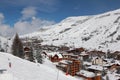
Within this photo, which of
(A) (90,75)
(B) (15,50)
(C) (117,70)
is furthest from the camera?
(C) (117,70)

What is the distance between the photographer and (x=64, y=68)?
259ft

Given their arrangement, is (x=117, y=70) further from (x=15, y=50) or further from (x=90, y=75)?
(x=15, y=50)

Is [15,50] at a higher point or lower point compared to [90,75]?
higher

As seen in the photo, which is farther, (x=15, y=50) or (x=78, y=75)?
(x=15, y=50)

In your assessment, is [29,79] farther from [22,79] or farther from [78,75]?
[78,75]

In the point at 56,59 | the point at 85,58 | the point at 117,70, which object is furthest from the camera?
the point at 85,58

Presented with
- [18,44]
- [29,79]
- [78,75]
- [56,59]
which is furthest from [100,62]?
[29,79]

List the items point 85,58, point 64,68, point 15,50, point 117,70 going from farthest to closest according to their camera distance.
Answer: point 85,58 < point 117,70 < point 64,68 < point 15,50

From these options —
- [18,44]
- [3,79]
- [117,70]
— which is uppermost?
[18,44]

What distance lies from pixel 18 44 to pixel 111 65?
46.3 m

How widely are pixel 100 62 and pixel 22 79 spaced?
92289 mm

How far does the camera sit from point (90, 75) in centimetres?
6562

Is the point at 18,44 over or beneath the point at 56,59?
over

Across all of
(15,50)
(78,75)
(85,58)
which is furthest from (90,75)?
(85,58)
